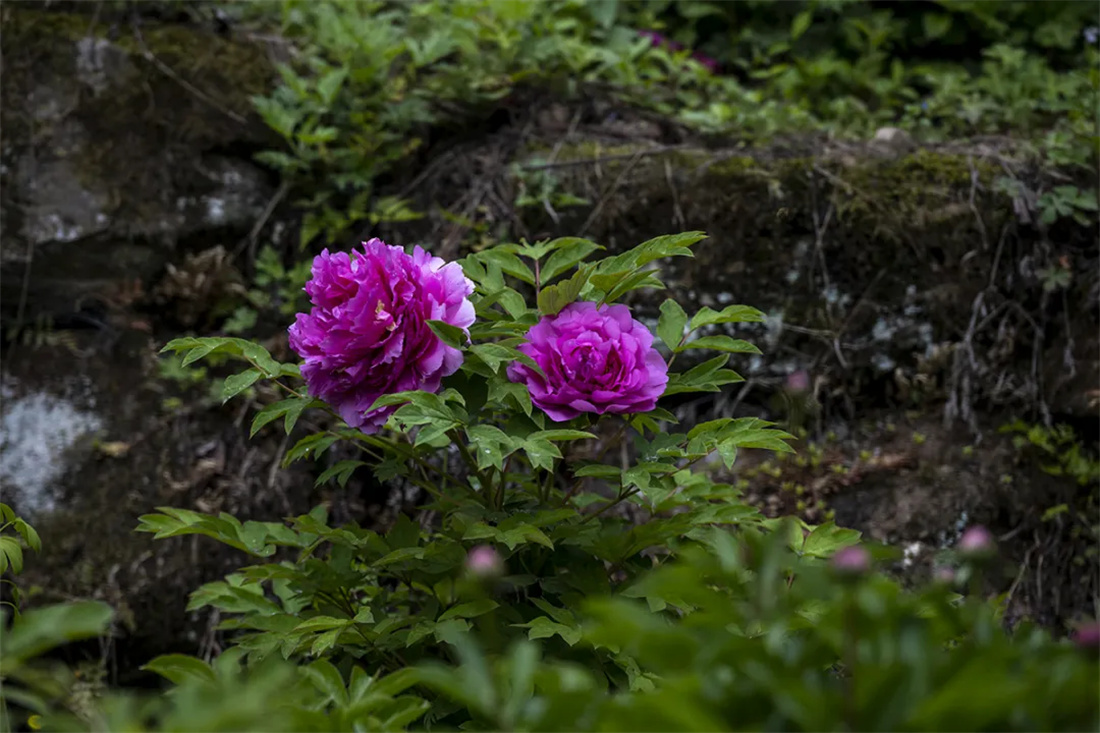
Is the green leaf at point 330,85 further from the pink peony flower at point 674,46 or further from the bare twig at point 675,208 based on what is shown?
the pink peony flower at point 674,46

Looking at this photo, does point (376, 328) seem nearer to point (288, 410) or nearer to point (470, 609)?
point (288, 410)

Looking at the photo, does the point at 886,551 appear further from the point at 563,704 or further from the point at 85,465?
the point at 85,465

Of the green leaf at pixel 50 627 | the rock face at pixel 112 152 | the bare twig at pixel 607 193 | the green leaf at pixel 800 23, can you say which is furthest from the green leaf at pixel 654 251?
the green leaf at pixel 800 23

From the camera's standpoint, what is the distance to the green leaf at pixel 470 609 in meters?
1.29

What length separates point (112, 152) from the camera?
3.05 meters

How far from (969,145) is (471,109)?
1.53 meters

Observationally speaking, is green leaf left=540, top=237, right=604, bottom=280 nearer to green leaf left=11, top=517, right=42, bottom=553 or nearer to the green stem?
the green stem

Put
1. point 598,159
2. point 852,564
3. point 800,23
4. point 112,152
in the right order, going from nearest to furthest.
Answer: point 852,564, point 598,159, point 112,152, point 800,23

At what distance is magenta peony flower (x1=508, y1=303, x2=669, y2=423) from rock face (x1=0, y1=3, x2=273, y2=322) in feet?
6.41

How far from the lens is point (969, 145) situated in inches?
117

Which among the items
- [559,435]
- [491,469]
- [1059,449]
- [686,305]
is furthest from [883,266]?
[559,435]

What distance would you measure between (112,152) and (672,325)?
224 cm

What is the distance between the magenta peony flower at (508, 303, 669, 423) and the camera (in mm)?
1373

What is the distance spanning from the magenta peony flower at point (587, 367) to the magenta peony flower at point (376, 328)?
116 mm
